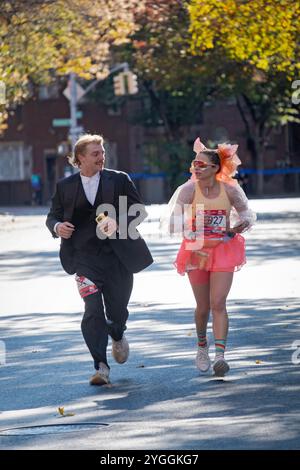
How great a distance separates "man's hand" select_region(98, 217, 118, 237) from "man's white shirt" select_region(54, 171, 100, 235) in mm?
296

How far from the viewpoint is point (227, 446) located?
26.7 ft

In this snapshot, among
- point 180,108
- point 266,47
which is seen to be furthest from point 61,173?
point 266,47

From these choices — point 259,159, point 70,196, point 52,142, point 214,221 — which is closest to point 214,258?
point 214,221

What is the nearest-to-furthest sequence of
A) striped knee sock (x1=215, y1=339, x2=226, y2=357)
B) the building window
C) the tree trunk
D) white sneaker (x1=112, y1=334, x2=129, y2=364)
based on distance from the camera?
striped knee sock (x1=215, y1=339, x2=226, y2=357) < white sneaker (x1=112, y1=334, x2=129, y2=364) < the tree trunk < the building window

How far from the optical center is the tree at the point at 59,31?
128 ft

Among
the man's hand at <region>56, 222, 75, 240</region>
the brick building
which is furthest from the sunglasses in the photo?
the brick building

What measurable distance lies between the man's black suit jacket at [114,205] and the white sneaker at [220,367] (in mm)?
878

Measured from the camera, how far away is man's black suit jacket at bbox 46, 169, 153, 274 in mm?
11383

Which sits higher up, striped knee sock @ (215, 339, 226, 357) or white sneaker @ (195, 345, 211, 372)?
striped knee sock @ (215, 339, 226, 357)

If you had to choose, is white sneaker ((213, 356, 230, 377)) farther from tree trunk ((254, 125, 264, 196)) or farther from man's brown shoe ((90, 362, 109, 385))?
tree trunk ((254, 125, 264, 196))

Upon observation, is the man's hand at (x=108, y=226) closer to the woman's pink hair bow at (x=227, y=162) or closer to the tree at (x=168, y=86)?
the woman's pink hair bow at (x=227, y=162)

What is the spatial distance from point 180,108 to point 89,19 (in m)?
30.9
